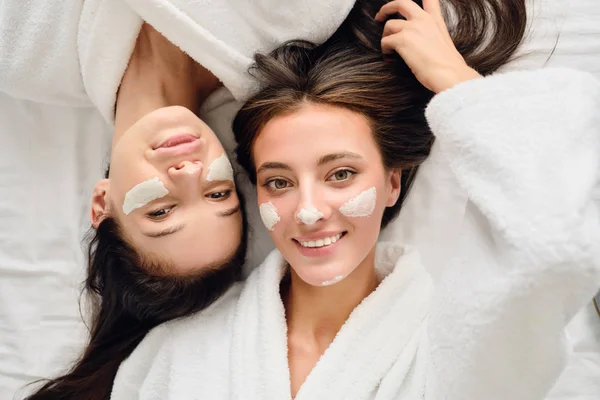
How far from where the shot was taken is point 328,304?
1071 mm

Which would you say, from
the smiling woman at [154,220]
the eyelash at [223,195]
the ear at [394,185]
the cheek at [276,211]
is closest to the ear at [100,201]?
the smiling woman at [154,220]

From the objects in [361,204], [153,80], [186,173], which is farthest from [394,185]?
[153,80]

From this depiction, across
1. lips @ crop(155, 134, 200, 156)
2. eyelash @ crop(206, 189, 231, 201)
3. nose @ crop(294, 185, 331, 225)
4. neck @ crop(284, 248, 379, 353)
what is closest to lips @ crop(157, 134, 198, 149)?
lips @ crop(155, 134, 200, 156)

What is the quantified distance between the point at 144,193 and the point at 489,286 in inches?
23.2

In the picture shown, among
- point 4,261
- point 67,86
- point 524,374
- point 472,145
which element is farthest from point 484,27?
point 4,261

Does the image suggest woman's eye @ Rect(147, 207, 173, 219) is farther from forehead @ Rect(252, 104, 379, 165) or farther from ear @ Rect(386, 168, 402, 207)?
ear @ Rect(386, 168, 402, 207)

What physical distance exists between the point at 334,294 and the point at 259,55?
1.57ft

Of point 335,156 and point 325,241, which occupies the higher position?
point 335,156

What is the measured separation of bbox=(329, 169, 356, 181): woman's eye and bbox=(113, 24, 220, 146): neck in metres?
0.40

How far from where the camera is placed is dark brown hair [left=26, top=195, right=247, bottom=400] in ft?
3.43

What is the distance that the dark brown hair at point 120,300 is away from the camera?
1.05 m

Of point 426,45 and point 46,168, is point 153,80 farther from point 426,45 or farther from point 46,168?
point 426,45

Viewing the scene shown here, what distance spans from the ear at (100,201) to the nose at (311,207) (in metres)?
0.39

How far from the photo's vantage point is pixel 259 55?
3.42 ft
